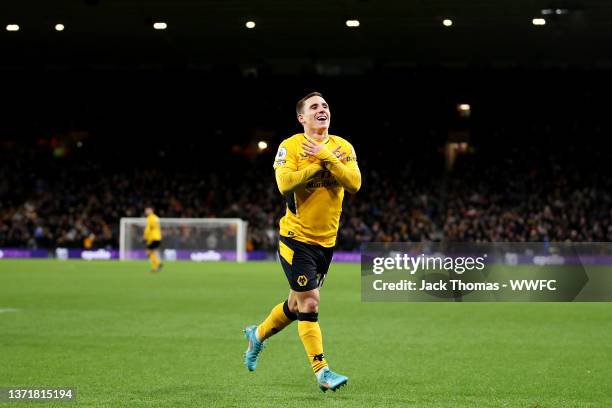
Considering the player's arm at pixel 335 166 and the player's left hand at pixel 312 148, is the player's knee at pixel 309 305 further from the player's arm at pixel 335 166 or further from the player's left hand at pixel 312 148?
the player's left hand at pixel 312 148

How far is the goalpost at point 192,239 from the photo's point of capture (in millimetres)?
38062

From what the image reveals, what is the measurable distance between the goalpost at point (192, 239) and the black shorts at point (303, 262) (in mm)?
30174

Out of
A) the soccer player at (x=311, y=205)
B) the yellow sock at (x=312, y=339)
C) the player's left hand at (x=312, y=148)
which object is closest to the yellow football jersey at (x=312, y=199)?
the soccer player at (x=311, y=205)

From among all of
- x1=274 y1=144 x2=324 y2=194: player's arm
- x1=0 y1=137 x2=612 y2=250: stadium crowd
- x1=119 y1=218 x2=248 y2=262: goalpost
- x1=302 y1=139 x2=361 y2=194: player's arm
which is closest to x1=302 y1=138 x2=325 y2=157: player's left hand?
x1=302 y1=139 x2=361 y2=194: player's arm

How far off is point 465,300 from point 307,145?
1222cm

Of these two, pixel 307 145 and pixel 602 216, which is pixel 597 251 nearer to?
pixel 602 216

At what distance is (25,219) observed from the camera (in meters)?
42.3

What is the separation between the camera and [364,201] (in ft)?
144

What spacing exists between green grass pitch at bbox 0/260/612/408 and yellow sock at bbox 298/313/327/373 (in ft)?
0.96

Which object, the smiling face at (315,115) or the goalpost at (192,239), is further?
the goalpost at (192,239)

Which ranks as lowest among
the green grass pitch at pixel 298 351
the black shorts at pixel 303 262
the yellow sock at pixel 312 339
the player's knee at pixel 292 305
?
the green grass pitch at pixel 298 351

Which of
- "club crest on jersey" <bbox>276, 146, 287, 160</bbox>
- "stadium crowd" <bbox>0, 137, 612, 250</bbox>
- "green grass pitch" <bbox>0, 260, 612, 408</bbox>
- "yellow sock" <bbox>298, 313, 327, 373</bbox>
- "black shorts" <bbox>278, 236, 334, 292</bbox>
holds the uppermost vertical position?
"stadium crowd" <bbox>0, 137, 612, 250</bbox>

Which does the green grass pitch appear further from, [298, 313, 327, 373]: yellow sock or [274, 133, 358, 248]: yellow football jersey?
[274, 133, 358, 248]: yellow football jersey

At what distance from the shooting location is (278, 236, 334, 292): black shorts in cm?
771
